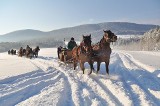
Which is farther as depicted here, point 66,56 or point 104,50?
point 66,56

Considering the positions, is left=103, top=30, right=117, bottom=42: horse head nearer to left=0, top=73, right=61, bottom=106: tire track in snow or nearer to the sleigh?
left=0, top=73, right=61, bottom=106: tire track in snow

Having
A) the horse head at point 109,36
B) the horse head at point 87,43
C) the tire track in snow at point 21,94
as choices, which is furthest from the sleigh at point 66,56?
the tire track in snow at point 21,94

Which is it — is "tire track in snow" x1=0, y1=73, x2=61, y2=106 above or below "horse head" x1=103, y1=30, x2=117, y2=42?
below

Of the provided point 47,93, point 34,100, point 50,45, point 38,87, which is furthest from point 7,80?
point 50,45

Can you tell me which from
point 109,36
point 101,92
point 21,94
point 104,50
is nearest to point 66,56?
point 104,50

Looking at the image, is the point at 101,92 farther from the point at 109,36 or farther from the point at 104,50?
the point at 104,50

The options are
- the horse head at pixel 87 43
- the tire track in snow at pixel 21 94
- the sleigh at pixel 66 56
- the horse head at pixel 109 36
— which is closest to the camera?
the tire track in snow at pixel 21 94

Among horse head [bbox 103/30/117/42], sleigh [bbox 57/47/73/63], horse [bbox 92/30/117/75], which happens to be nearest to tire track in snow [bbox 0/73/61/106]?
horse [bbox 92/30/117/75]

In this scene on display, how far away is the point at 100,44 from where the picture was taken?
15023mm

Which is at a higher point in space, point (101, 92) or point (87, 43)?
point (87, 43)

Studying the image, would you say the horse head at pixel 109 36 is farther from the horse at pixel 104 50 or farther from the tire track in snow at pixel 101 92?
the tire track in snow at pixel 101 92

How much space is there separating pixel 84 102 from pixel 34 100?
153cm

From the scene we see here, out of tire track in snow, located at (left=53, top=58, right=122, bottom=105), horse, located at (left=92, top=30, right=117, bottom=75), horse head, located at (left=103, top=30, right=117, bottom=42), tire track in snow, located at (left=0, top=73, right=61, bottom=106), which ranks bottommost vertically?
tire track in snow, located at (left=0, top=73, right=61, bottom=106)

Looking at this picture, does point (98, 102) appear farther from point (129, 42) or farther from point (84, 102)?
point (129, 42)
